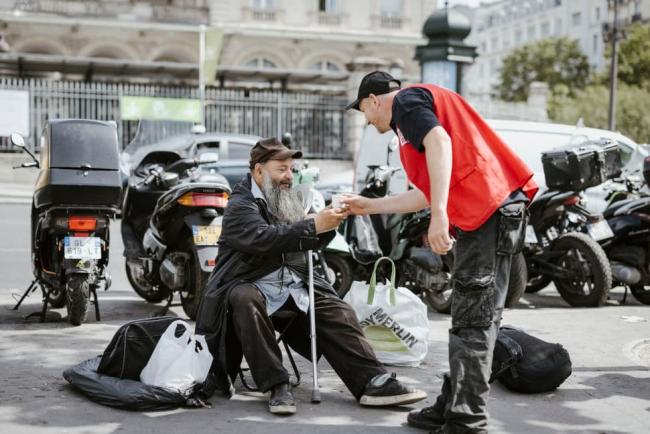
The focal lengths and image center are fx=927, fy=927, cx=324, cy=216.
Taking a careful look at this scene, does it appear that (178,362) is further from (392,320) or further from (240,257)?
(392,320)

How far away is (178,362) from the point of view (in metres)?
4.74

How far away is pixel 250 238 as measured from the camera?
496cm

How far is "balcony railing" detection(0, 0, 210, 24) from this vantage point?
38062 millimetres

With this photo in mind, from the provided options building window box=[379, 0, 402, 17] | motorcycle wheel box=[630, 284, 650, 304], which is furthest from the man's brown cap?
building window box=[379, 0, 402, 17]

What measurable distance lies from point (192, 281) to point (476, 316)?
11.3ft

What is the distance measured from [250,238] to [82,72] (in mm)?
26867

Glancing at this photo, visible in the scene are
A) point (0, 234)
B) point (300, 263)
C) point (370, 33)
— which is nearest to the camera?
point (300, 263)

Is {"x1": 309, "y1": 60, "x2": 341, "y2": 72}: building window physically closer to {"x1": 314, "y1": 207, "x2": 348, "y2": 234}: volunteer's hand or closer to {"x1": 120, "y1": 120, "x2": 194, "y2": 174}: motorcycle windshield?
{"x1": 120, "y1": 120, "x2": 194, "y2": 174}: motorcycle windshield

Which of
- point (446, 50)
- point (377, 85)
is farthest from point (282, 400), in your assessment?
point (446, 50)

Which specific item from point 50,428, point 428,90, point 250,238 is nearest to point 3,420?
point 50,428

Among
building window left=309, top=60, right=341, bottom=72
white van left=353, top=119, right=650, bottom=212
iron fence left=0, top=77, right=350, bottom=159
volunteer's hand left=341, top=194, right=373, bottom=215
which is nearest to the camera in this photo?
volunteer's hand left=341, top=194, right=373, bottom=215

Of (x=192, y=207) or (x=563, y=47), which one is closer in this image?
(x=192, y=207)

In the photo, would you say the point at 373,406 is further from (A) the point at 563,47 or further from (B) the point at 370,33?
(A) the point at 563,47

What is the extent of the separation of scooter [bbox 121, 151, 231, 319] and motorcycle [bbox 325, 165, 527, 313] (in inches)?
56.1
